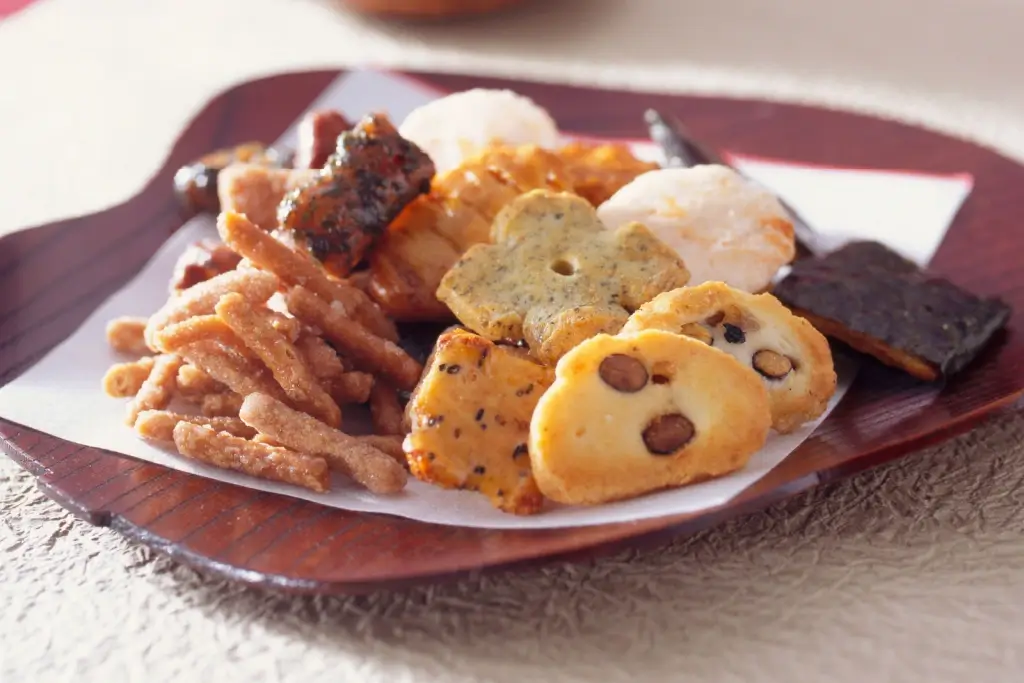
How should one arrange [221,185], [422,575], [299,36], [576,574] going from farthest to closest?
[299,36] < [221,185] < [576,574] < [422,575]

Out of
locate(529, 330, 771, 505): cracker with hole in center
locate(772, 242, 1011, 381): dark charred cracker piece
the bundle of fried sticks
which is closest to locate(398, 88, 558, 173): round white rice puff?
the bundle of fried sticks

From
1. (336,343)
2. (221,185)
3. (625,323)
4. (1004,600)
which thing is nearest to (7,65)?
(221,185)

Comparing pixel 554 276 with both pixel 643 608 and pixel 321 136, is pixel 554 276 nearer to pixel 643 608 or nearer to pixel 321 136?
pixel 643 608

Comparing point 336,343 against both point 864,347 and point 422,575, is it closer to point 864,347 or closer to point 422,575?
point 422,575

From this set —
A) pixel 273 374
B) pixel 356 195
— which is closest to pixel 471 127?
pixel 356 195

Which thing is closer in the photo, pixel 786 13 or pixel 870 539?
pixel 870 539

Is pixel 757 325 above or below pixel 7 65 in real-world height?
above

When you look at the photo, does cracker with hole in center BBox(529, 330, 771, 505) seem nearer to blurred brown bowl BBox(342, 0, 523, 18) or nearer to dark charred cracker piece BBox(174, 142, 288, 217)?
dark charred cracker piece BBox(174, 142, 288, 217)

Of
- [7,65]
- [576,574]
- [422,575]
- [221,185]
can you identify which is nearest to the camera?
[422,575]

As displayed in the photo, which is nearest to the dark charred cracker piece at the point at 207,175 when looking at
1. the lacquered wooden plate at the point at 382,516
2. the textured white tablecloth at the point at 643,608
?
the lacquered wooden plate at the point at 382,516
